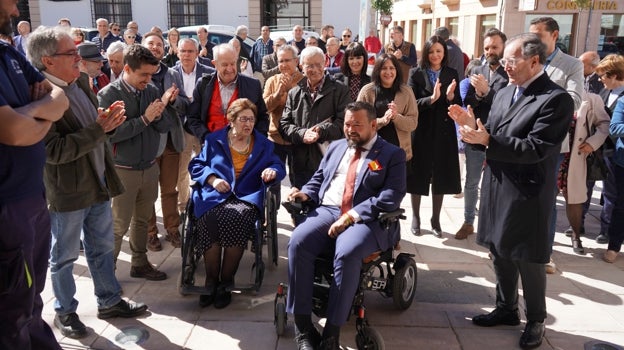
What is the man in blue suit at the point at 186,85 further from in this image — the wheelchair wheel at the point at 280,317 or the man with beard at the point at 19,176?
the man with beard at the point at 19,176

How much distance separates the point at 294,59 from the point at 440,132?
1.53 metres

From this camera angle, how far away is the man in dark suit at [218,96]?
4.49 m

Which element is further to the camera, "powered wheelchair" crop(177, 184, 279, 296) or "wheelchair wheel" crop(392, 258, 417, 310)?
"powered wheelchair" crop(177, 184, 279, 296)

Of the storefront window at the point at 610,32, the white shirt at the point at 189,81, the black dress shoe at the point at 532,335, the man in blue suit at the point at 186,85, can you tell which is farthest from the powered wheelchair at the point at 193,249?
the storefront window at the point at 610,32

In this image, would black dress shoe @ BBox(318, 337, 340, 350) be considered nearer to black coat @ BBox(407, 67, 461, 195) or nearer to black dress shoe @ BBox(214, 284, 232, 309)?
black dress shoe @ BBox(214, 284, 232, 309)

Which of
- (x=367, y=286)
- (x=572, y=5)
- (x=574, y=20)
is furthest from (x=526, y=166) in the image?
(x=574, y=20)

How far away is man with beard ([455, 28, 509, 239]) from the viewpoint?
175 inches

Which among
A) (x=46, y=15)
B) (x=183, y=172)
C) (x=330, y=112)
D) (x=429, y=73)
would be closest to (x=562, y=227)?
(x=429, y=73)

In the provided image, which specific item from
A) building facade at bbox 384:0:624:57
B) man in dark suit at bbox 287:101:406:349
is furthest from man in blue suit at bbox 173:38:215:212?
building facade at bbox 384:0:624:57

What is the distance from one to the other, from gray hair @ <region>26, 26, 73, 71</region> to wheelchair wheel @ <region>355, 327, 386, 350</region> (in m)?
2.28

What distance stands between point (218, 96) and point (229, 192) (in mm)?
1100

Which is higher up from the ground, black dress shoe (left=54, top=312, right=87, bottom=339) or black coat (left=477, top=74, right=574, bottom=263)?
black coat (left=477, top=74, right=574, bottom=263)

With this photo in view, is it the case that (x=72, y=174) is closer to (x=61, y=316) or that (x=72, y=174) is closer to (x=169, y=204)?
(x=61, y=316)

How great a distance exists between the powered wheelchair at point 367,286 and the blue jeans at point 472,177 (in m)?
1.69
